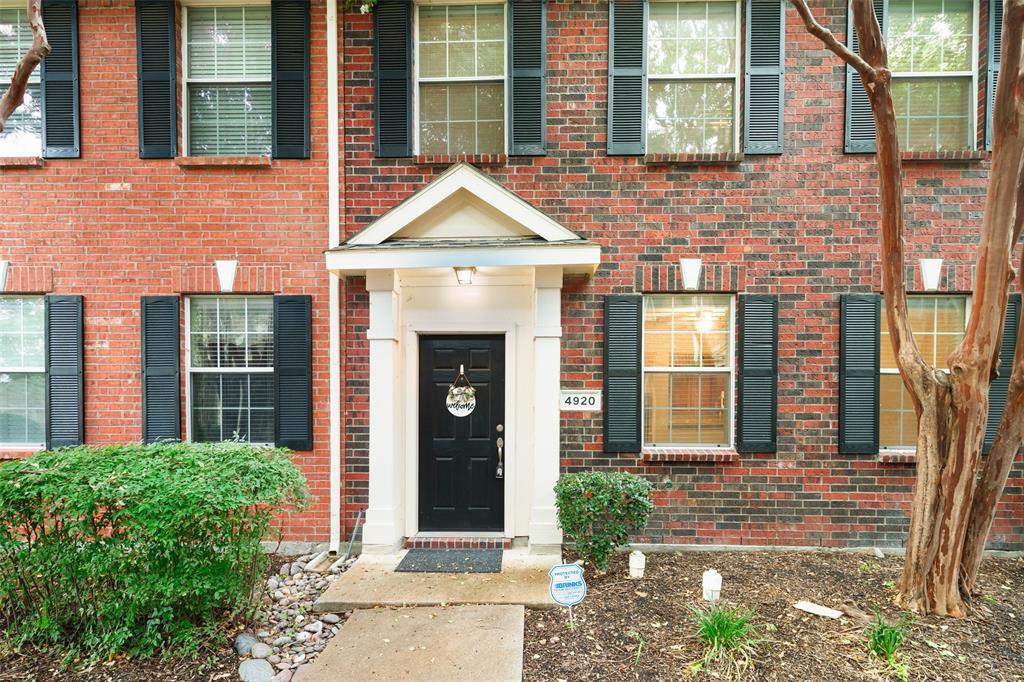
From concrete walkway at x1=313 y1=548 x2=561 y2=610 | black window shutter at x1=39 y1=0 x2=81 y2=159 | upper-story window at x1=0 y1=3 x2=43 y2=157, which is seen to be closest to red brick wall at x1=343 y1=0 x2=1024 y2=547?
concrete walkway at x1=313 y1=548 x2=561 y2=610

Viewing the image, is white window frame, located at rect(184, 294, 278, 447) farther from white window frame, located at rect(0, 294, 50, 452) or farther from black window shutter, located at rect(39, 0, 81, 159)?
black window shutter, located at rect(39, 0, 81, 159)

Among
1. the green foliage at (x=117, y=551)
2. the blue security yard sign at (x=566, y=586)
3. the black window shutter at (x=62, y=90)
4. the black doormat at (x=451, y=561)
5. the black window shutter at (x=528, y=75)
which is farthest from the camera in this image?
the black window shutter at (x=62, y=90)

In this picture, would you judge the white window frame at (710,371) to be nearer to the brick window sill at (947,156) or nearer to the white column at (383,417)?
the brick window sill at (947,156)

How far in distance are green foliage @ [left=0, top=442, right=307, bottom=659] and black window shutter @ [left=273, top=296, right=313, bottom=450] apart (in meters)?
1.52

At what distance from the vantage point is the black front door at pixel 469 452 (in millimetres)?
5340

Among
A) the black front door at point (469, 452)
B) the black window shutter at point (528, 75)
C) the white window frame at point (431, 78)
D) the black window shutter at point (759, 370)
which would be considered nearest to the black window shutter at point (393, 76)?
the white window frame at point (431, 78)

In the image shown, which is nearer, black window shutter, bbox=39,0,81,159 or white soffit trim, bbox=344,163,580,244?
white soffit trim, bbox=344,163,580,244

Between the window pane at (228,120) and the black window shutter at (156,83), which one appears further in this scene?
the window pane at (228,120)

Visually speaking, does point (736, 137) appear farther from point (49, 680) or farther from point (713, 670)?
point (49, 680)

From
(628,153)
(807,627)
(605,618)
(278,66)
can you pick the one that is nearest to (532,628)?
(605,618)

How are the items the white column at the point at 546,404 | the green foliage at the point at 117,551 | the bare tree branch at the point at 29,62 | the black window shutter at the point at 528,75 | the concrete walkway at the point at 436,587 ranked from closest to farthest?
the green foliage at the point at 117,551, the bare tree branch at the point at 29,62, the concrete walkway at the point at 436,587, the white column at the point at 546,404, the black window shutter at the point at 528,75

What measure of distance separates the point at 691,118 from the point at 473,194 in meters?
2.57

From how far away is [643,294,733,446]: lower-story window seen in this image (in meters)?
5.33

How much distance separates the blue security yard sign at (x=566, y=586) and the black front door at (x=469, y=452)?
70.5 inches
